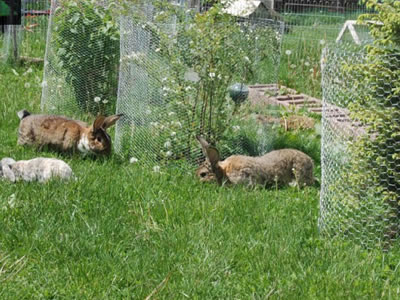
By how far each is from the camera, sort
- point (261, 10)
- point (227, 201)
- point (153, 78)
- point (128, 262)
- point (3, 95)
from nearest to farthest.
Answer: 1. point (128, 262)
2. point (227, 201)
3. point (153, 78)
4. point (3, 95)
5. point (261, 10)

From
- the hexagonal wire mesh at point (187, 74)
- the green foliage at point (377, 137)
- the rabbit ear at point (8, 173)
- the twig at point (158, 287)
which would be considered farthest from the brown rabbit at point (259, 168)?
the twig at point (158, 287)

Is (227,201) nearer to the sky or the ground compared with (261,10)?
nearer to the ground

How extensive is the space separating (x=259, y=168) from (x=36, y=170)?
5.77 ft

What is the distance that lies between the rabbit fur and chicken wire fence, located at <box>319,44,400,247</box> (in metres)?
1.93

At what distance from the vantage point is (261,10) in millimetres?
13094

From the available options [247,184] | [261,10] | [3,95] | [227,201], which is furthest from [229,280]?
[261,10]

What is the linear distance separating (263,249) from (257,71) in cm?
234

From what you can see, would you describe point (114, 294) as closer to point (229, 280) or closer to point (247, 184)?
point (229, 280)

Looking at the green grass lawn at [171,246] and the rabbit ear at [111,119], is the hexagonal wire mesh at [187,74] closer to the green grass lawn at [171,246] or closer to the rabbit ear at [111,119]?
the rabbit ear at [111,119]

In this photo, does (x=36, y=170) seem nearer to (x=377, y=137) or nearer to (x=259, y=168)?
(x=259, y=168)

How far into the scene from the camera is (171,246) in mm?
4199

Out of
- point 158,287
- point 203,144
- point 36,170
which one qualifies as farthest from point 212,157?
point 158,287

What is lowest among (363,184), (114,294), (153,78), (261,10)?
(114,294)

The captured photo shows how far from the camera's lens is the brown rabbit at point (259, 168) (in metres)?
5.61
